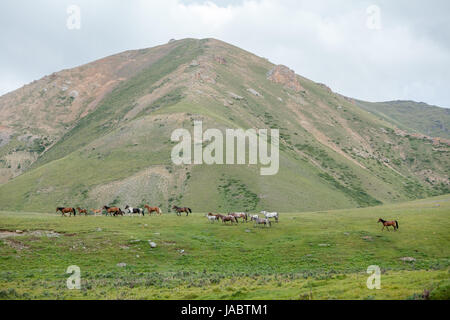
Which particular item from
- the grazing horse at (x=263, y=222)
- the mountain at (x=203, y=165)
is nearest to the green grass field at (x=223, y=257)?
the grazing horse at (x=263, y=222)

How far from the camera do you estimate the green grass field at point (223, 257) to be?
876 inches

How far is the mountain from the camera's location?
91750mm

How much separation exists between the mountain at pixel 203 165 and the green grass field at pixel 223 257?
37647 millimetres

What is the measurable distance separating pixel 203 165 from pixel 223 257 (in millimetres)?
64235

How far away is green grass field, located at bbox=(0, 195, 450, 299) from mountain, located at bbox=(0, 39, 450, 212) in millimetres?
37647

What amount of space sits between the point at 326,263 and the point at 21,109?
Result: 19884 cm

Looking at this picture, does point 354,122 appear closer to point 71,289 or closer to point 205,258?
point 205,258

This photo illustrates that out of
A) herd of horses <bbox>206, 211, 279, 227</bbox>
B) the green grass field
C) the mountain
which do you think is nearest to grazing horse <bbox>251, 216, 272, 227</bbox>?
herd of horses <bbox>206, 211, 279, 227</bbox>

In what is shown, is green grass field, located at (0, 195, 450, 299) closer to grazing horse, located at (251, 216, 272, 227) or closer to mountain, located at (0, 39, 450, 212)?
grazing horse, located at (251, 216, 272, 227)

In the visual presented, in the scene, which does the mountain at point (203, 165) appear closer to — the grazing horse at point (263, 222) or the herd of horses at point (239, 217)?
the herd of horses at point (239, 217)

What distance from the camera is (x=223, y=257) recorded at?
122 feet
